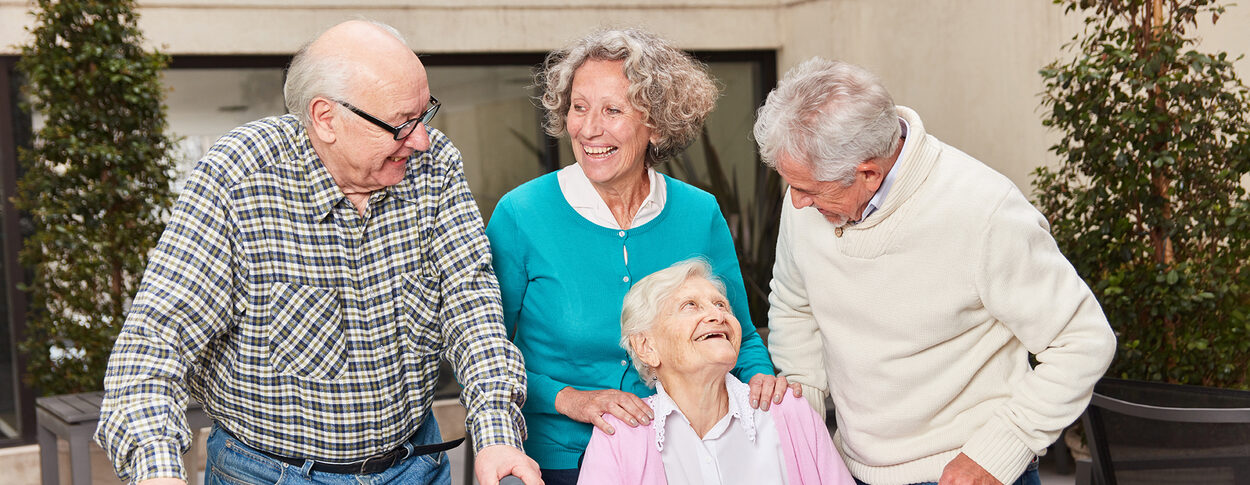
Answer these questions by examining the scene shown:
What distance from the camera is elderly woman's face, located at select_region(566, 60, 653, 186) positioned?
6.71 ft

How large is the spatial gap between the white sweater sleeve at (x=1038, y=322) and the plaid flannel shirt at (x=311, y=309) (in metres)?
0.78

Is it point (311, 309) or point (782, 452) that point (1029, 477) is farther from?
point (311, 309)

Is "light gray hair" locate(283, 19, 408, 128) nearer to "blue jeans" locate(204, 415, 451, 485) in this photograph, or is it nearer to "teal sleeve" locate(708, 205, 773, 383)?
"blue jeans" locate(204, 415, 451, 485)

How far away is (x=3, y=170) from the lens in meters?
4.93

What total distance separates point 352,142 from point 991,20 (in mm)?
4011

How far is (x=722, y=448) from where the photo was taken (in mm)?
2006

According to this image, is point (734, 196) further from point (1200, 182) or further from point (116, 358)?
point (116, 358)

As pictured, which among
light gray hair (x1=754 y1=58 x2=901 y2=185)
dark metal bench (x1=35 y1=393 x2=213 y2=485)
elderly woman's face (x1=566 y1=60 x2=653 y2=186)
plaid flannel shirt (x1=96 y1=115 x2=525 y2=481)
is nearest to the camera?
plaid flannel shirt (x1=96 y1=115 x2=525 y2=481)

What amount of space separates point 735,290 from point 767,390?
0.80 feet

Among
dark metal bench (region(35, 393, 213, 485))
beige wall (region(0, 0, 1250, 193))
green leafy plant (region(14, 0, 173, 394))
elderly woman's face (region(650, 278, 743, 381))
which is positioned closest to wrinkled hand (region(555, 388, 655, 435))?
elderly woman's face (region(650, 278, 743, 381))

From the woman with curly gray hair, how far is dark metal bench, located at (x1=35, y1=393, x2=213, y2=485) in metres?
1.47

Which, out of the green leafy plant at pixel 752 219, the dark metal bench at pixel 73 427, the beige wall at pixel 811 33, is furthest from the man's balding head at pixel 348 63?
the beige wall at pixel 811 33

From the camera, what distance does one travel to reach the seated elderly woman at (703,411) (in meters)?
1.98

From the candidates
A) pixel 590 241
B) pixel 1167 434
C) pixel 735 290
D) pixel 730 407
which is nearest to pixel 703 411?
pixel 730 407
